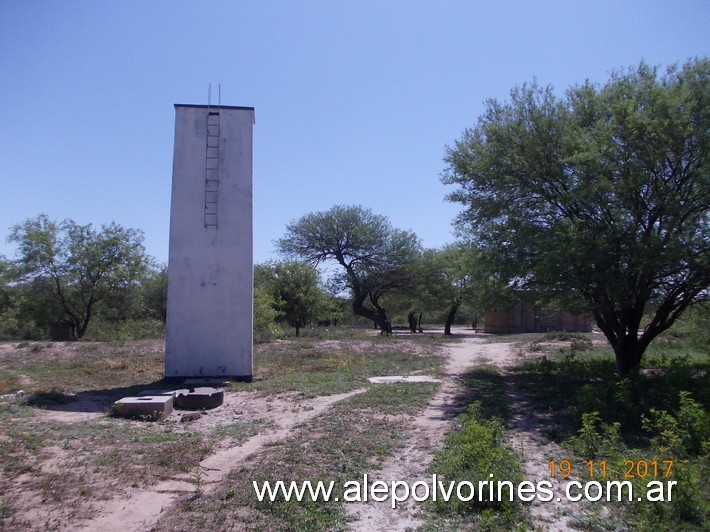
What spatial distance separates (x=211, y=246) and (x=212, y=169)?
222 cm

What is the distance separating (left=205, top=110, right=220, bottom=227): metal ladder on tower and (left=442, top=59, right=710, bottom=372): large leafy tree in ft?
23.6

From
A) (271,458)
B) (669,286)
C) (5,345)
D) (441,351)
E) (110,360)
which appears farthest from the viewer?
(441,351)

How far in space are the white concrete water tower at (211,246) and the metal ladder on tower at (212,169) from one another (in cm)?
3

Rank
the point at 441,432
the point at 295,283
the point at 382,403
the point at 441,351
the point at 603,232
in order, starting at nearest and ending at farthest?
the point at 441,432 → the point at 382,403 → the point at 603,232 → the point at 441,351 → the point at 295,283

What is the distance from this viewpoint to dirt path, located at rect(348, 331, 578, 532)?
4.54 m

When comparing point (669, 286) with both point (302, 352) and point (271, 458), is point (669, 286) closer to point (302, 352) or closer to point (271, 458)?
point (271, 458)

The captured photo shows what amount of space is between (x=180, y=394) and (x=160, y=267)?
102ft

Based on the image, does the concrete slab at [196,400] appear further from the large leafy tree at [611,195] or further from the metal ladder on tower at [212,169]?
the large leafy tree at [611,195]

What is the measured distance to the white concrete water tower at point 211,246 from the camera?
14172 millimetres

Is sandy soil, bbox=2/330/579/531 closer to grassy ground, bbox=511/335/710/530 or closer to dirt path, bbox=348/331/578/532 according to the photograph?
dirt path, bbox=348/331/578/532

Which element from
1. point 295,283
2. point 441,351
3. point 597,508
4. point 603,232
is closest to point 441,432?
Answer: point 597,508

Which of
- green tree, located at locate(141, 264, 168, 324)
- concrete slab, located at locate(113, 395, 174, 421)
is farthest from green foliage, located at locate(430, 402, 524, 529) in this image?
green tree, located at locate(141, 264, 168, 324)

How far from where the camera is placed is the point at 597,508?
4.63 metres

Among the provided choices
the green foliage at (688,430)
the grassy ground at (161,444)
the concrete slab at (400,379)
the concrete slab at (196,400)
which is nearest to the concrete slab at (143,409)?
the grassy ground at (161,444)
